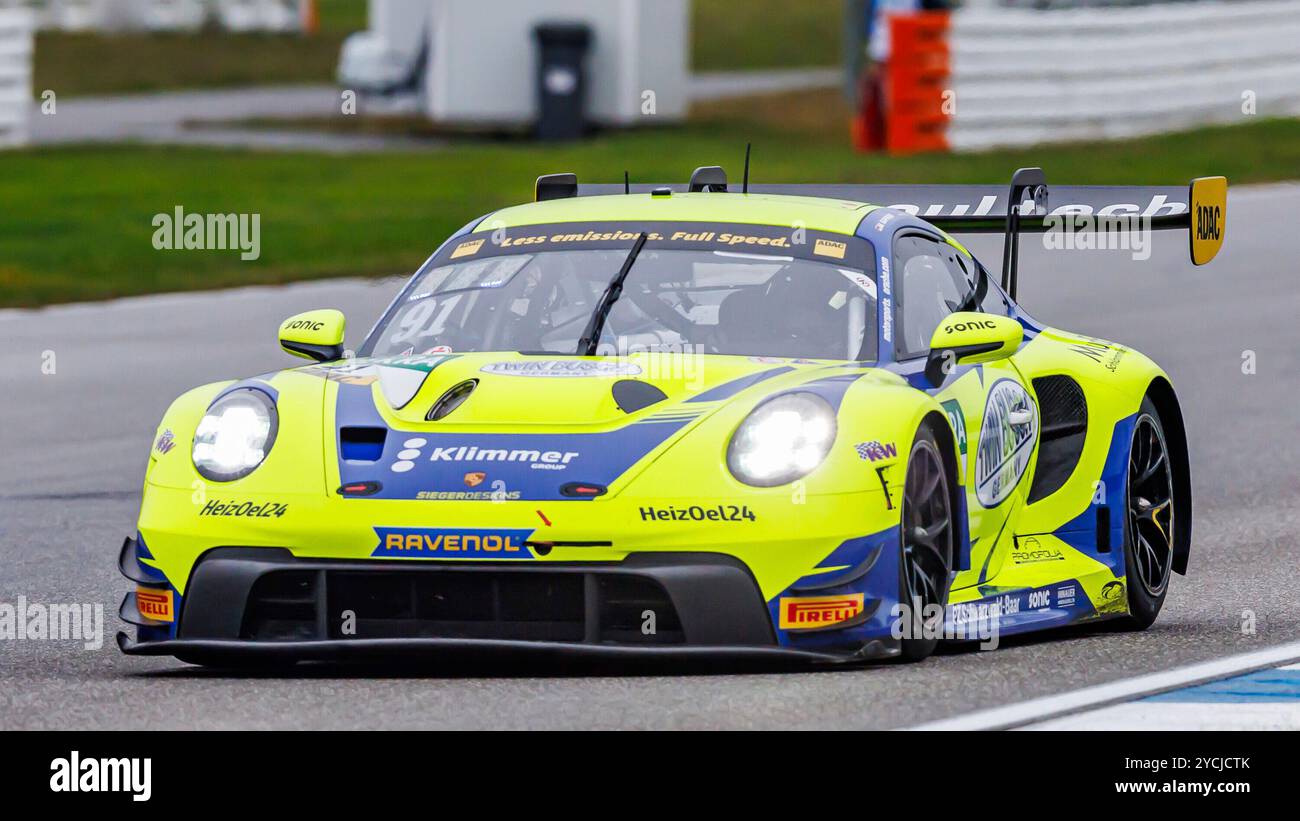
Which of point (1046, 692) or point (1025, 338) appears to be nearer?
point (1046, 692)

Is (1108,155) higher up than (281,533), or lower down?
higher up

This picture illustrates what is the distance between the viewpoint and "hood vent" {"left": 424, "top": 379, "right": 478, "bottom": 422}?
6.50 metres

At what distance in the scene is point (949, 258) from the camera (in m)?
8.00

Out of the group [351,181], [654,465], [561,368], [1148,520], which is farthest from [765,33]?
[654,465]

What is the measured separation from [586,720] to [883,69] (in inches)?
725

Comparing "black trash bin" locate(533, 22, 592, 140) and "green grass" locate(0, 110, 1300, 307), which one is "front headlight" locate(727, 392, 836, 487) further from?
"black trash bin" locate(533, 22, 592, 140)

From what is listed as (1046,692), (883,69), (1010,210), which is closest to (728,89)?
(883,69)

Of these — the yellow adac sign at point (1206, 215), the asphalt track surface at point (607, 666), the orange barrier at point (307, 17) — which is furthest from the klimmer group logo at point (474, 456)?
the orange barrier at point (307, 17)

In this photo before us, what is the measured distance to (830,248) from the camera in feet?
24.2

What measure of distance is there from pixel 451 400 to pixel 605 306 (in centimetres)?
78

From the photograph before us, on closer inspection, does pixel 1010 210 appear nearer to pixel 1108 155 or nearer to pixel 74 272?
pixel 74 272

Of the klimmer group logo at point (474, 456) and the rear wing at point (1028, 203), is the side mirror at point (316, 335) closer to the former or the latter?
the klimmer group logo at point (474, 456)

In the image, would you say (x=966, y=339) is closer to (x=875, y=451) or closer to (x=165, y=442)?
(x=875, y=451)
